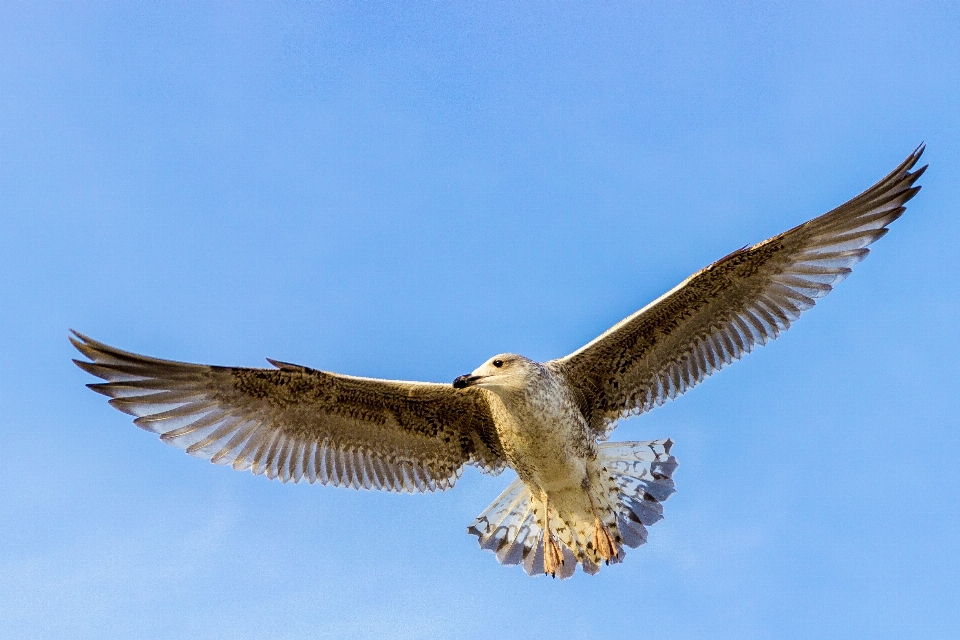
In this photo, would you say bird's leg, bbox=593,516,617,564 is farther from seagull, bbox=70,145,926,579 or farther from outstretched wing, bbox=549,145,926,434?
outstretched wing, bbox=549,145,926,434

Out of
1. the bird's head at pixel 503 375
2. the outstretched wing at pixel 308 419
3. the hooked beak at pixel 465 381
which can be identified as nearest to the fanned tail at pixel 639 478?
the outstretched wing at pixel 308 419

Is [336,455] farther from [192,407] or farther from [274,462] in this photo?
[192,407]

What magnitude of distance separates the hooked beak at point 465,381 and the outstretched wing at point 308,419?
0.73 m

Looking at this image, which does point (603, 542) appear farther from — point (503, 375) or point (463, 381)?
point (463, 381)

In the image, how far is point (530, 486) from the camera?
29.8ft

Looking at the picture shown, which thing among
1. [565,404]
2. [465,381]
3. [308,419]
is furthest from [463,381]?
[308,419]

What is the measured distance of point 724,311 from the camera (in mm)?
9219

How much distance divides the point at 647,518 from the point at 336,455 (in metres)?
2.98

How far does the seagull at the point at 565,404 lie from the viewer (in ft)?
29.1

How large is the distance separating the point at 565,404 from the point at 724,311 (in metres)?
1.85

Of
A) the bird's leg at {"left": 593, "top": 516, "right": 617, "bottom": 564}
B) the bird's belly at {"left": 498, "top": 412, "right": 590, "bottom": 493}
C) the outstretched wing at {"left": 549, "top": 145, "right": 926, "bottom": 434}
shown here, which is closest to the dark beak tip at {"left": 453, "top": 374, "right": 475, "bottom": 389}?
the bird's belly at {"left": 498, "top": 412, "right": 590, "bottom": 493}

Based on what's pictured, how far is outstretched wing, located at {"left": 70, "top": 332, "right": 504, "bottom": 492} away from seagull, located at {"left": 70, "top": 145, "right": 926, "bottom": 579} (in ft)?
0.04

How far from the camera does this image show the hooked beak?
8.09m

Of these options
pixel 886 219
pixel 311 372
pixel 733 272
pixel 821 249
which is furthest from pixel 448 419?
pixel 886 219
